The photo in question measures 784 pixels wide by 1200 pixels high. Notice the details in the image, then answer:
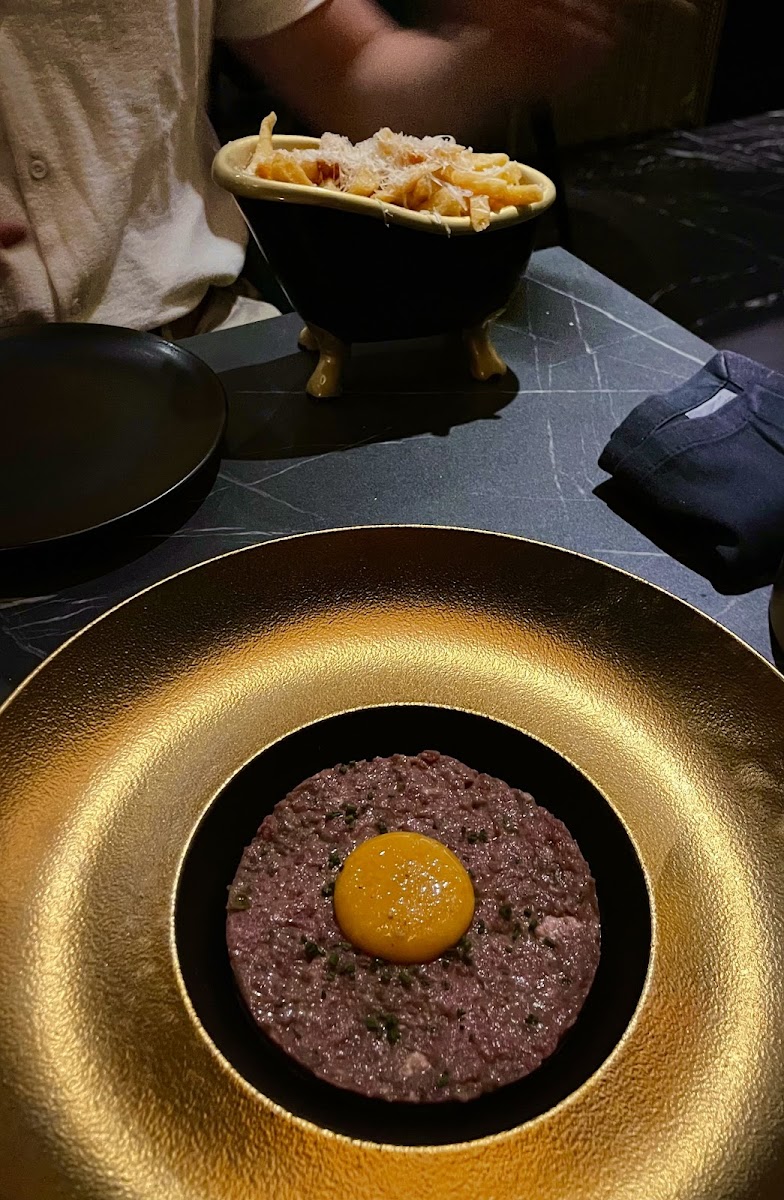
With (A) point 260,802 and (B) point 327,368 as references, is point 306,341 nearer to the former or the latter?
(B) point 327,368

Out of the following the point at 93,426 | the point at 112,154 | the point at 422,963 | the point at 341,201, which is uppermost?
the point at 341,201

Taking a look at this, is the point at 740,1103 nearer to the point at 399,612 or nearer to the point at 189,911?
the point at 189,911

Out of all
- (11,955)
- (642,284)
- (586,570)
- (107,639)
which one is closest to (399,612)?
(586,570)

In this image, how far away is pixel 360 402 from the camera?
5.87ft

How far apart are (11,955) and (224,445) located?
109 centimetres

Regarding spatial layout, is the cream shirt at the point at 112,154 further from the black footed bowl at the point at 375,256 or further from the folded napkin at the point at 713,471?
the folded napkin at the point at 713,471

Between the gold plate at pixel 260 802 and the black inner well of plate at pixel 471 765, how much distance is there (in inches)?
0.9

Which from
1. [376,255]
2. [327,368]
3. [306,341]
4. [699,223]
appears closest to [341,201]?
[376,255]

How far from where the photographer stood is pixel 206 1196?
26.5 inches

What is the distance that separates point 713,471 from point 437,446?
1.78ft

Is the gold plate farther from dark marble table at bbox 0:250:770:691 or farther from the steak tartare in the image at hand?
dark marble table at bbox 0:250:770:691

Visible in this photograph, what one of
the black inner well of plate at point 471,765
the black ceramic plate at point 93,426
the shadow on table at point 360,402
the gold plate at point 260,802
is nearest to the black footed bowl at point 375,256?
the shadow on table at point 360,402

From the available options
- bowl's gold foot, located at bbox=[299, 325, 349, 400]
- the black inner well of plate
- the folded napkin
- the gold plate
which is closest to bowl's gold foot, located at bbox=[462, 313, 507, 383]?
bowl's gold foot, located at bbox=[299, 325, 349, 400]

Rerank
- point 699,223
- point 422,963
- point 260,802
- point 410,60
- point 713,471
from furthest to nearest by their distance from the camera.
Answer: point 699,223, point 410,60, point 713,471, point 260,802, point 422,963
